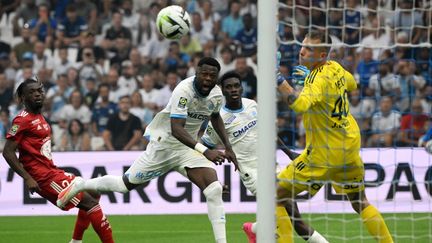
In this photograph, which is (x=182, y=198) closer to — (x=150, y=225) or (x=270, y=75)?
(x=150, y=225)

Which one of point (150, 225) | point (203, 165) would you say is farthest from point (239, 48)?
point (203, 165)

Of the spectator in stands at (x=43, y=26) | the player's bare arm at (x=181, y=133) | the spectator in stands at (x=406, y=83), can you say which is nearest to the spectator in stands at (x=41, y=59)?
the spectator in stands at (x=43, y=26)

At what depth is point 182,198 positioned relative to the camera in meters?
15.8

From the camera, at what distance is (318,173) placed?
9.20 meters

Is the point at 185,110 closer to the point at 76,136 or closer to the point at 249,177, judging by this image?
the point at 249,177

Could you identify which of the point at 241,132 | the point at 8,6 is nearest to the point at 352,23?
the point at 241,132

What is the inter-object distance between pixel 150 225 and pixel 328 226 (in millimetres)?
2565

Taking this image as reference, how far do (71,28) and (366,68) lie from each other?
22.5 ft

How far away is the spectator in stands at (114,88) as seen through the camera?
18.9 meters

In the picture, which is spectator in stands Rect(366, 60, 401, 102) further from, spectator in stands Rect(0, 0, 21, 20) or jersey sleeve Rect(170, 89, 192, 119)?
spectator in stands Rect(0, 0, 21, 20)

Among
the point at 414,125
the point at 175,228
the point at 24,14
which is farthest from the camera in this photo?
the point at 24,14

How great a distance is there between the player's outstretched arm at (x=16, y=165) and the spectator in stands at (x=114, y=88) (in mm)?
8472

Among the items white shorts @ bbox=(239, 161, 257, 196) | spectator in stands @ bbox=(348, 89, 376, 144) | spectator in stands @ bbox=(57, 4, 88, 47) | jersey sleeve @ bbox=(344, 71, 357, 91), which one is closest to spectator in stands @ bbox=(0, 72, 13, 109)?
spectator in stands @ bbox=(57, 4, 88, 47)

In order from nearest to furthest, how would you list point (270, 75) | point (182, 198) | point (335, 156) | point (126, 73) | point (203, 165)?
1. point (270, 75)
2. point (335, 156)
3. point (203, 165)
4. point (182, 198)
5. point (126, 73)
